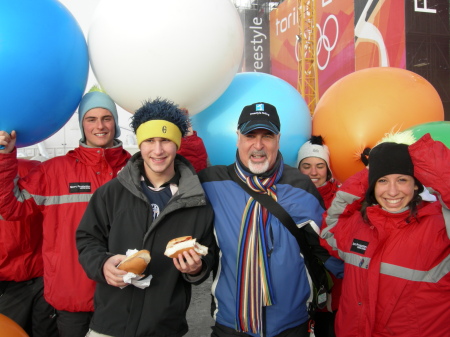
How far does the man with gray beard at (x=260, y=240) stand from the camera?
2.01m

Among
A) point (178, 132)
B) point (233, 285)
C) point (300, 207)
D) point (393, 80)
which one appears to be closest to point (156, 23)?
point (178, 132)

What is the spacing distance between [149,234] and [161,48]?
3.58ft

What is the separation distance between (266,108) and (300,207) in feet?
2.01

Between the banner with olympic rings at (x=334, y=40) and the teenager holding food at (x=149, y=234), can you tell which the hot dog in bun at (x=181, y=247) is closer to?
the teenager holding food at (x=149, y=234)

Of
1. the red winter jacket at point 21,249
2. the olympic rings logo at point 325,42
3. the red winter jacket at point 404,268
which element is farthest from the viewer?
the olympic rings logo at point 325,42

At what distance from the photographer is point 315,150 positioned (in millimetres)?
2869

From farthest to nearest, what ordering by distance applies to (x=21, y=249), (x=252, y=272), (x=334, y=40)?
1. (x=334, y=40)
2. (x=21, y=249)
3. (x=252, y=272)

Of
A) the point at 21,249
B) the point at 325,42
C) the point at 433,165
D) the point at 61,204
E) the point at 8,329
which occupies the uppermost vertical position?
the point at 325,42

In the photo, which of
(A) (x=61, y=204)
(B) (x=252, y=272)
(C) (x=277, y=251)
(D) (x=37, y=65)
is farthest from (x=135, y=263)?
(D) (x=37, y=65)

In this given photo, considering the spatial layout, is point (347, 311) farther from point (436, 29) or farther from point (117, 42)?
point (436, 29)

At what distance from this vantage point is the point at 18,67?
2.09 meters

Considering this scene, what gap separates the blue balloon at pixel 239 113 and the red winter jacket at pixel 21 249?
1.35 meters

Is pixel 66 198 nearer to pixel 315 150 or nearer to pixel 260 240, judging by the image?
pixel 260 240

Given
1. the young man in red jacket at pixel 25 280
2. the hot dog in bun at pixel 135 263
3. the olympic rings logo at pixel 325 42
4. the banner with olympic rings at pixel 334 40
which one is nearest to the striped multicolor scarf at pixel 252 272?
the hot dog in bun at pixel 135 263
